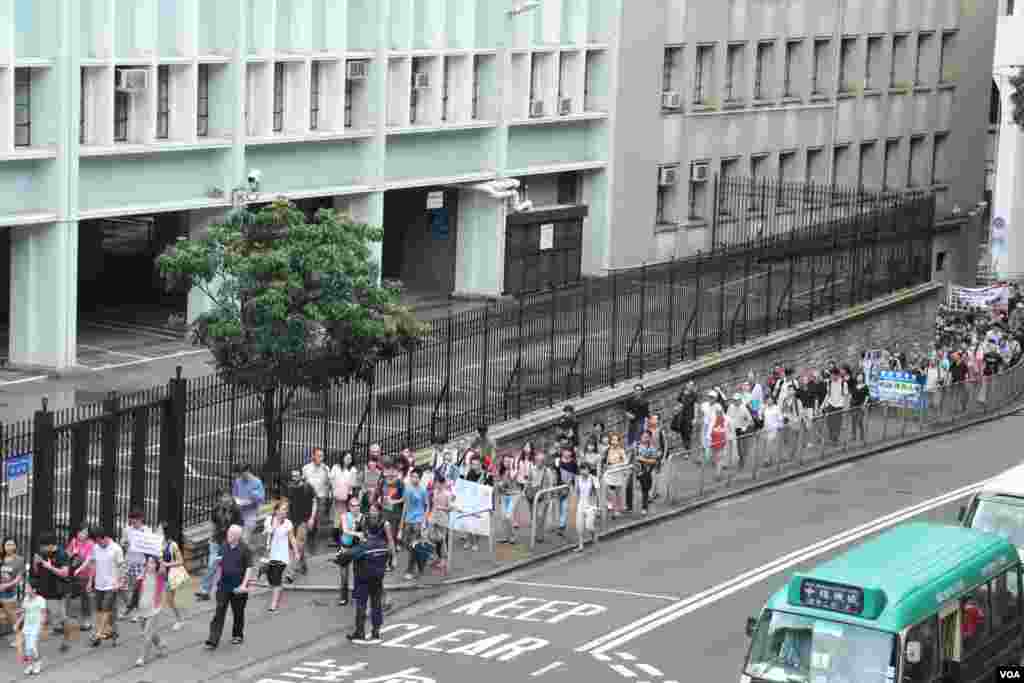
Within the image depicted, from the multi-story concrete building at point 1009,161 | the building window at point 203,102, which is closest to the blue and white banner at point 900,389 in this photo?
the building window at point 203,102

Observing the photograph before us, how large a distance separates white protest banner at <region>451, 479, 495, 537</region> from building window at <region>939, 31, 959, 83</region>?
47.1 metres

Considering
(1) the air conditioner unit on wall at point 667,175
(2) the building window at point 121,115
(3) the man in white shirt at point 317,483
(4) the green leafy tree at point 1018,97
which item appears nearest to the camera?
(3) the man in white shirt at point 317,483

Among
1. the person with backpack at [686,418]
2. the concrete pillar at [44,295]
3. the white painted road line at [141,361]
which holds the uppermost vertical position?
the concrete pillar at [44,295]

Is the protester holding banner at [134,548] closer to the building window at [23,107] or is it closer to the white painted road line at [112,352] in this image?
the building window at [23,107]

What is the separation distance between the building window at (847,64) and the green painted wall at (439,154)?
18.5 metres

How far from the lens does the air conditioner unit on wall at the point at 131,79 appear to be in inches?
1639

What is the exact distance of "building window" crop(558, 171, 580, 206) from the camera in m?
56.8

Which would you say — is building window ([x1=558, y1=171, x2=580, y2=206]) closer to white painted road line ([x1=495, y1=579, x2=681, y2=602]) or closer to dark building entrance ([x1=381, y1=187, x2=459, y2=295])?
dark building entrance ([x1=381, y1=187, x2=459, y2=295])

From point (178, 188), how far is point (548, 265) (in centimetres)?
1419

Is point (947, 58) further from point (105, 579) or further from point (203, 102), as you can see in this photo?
point (105, 579)

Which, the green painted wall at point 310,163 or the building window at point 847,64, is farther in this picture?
the building window at point 847,64

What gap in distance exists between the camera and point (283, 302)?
104ft

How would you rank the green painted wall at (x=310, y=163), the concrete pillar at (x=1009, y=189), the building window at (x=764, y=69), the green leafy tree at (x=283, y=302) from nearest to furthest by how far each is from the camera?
1. the green leafy tree at (x=283, y=302)
2. the green painted wall at (x=310, y=163)
3. the building window at (x=764, y=69)
4. the concrete pillar at (x=1009, y=189)

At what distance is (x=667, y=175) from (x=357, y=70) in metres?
13.2
